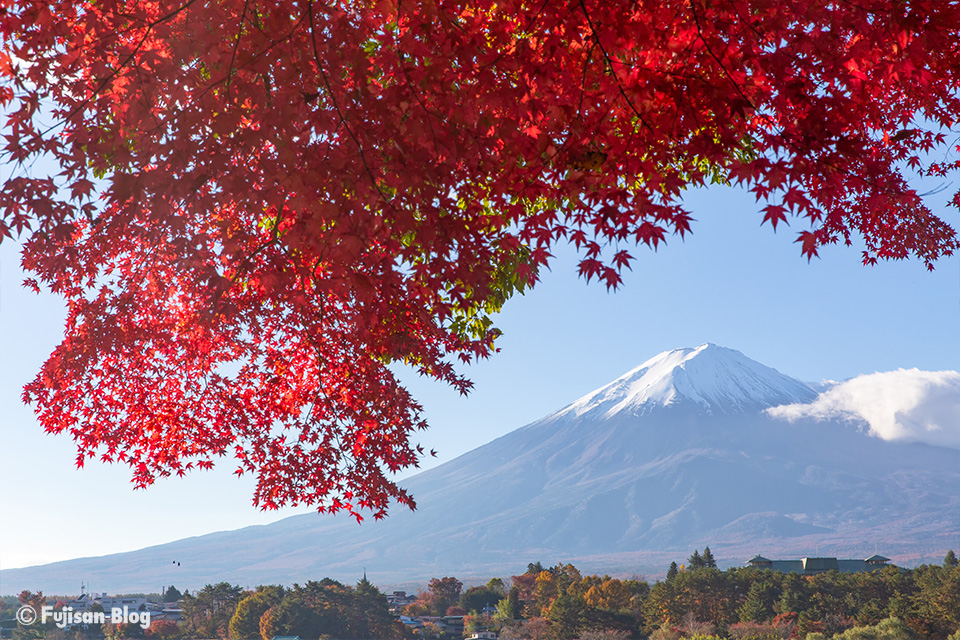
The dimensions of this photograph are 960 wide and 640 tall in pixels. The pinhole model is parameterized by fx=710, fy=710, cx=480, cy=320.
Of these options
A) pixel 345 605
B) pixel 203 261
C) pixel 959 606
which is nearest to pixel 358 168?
pixel 203 261

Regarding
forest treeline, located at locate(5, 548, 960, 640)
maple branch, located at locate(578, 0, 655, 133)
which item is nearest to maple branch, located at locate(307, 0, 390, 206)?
maple branch, located at locate(578, 0, 655, 133)

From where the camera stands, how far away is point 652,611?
53.2 metres

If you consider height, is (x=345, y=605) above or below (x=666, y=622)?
above

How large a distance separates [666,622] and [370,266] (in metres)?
53.1

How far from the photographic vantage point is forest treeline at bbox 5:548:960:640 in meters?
44.9

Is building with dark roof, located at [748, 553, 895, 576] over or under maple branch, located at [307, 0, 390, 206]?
under

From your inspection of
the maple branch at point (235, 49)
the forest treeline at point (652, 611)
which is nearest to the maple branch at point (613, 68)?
the maple branch at point (235, 49)

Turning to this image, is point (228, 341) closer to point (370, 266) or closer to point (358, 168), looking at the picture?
point (370, 266)

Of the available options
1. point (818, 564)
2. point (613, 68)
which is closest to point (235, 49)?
point (613, 68)

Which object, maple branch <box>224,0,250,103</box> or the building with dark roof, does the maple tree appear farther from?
the building with dark roof

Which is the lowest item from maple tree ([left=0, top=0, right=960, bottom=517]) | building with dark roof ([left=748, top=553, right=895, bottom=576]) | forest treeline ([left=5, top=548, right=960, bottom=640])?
building with dark roof ([left=748, top=553, right=895, bottom=576])

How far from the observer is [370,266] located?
5395mm

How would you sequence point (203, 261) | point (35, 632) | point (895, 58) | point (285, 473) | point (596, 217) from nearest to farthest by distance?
1. point (596, 217)
2. point (895, 58)
3. point (203, 261)
4. point (285, 473)
5. point (35, 632)

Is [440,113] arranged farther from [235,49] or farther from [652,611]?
[652,611]
